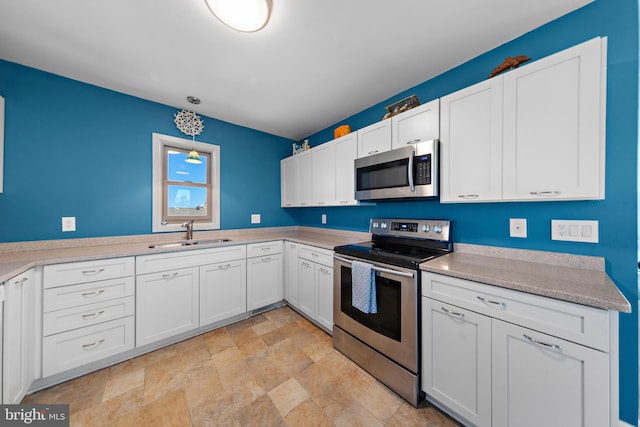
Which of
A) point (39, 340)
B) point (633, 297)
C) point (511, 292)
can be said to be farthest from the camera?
point (39, 340)

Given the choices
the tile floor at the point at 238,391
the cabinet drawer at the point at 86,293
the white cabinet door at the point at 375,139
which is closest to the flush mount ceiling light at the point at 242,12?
the white cabinet door at the point at 375,139

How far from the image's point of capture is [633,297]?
1195mm

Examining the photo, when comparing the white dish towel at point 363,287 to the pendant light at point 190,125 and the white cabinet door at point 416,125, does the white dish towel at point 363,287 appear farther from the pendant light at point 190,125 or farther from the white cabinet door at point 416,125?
the pendant light at point 190,125

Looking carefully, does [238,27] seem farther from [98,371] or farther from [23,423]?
[98,371]

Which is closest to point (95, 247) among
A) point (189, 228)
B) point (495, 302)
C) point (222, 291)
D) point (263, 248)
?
point (189, 228)

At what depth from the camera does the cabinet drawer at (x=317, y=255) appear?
219 centimetres

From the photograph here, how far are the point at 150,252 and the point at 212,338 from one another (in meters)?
1.03

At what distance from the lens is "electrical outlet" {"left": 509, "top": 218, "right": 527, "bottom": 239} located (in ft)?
4.96

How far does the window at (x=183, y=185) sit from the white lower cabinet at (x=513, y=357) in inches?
105

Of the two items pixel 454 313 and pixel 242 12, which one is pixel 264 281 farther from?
pixel 242 12

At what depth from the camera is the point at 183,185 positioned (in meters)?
2.75

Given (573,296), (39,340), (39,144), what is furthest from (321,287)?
(39,144)

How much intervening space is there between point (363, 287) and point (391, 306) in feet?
0.78

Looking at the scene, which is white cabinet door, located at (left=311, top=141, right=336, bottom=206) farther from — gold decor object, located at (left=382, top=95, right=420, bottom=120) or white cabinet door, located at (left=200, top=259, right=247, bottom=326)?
white cabinet door, located at (left=200, top=259, right=247, bottom=326)
